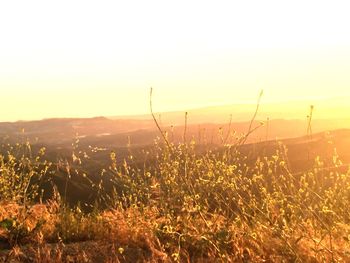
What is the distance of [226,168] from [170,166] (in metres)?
0.87

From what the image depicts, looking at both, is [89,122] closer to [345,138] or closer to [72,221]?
[345,138]

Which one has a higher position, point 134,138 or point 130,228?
point 130,228

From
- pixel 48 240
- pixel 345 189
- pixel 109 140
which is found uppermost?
pixel 345 189

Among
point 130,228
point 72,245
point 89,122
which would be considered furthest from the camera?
point 89,122

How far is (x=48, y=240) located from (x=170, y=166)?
66.5 inches

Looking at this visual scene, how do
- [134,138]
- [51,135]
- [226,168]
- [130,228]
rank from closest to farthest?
[226,168], [130,228], [134,138], [51,135]

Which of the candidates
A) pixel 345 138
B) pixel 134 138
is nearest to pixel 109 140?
pixel 134 138

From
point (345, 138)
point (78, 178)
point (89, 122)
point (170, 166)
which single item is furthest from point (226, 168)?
point (89, 122)

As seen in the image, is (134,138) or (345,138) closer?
(345,138)

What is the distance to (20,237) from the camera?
5906 millimetres

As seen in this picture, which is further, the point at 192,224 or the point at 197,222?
the point at 197,222

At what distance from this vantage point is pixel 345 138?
37.2 meters

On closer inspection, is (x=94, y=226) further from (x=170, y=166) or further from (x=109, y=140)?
(x=109, y=140)

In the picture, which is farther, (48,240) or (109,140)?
(109,140)
